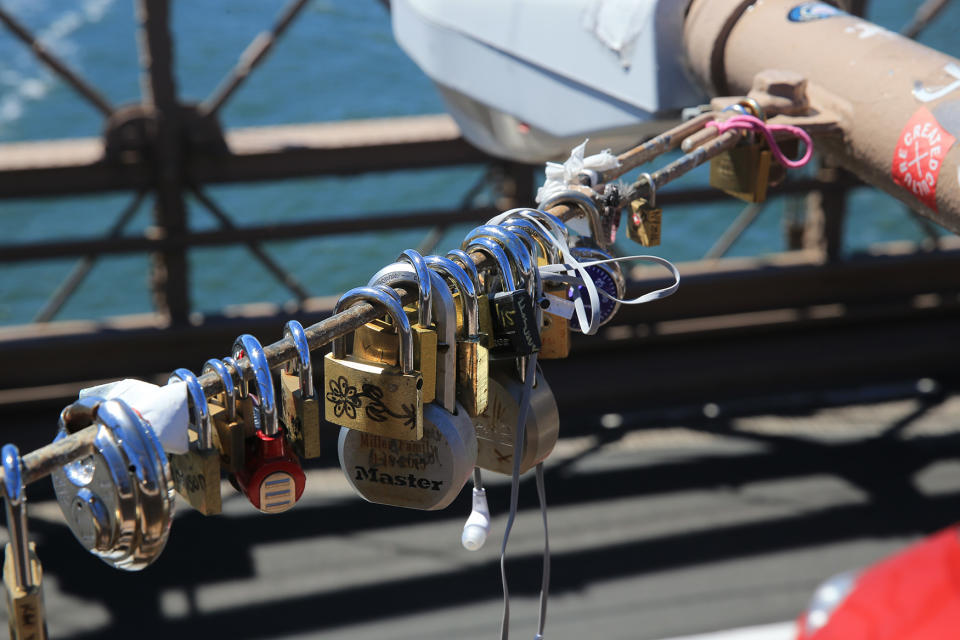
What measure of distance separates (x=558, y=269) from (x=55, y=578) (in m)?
3.58

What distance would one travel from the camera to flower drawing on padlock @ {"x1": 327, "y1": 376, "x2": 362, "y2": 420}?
1215 millimetres

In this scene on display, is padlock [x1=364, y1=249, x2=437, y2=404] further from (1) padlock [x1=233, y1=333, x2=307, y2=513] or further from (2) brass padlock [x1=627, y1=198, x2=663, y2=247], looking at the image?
(2) brass padlock [x1=627, y1=198, x2=663, y2=247]

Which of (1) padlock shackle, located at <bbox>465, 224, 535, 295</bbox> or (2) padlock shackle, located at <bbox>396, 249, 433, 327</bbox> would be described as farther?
(1) padlock shackle, located at <bbox>465, 224, 535, 295</bbox>

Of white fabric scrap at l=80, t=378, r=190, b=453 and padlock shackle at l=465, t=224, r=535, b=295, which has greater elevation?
padlock shackle at l=465, t=224, r=535, b=295

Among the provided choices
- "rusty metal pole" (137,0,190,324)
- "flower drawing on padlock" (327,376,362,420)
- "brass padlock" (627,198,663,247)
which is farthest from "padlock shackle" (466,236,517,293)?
Answer: "rusty metal pole" (137,0,190,324)

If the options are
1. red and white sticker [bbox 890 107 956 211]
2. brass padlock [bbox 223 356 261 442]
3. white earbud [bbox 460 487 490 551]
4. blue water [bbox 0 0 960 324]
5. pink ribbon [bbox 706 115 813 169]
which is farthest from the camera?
blue water [bbox 0 0 960 324]

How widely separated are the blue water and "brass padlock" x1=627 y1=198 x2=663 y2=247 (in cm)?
804

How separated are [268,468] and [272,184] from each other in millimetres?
11694

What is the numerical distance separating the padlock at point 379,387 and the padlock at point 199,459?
0.16 meters

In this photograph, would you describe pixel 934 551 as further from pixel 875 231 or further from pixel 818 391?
pixel 875 231

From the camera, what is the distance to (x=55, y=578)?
430 centimetres

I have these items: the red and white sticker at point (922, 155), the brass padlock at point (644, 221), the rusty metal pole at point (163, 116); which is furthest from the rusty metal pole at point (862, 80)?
the rusty metal pole at point (163, 116)

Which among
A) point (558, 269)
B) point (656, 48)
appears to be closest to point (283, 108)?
point (656, 48)

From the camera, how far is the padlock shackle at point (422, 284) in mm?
1181
